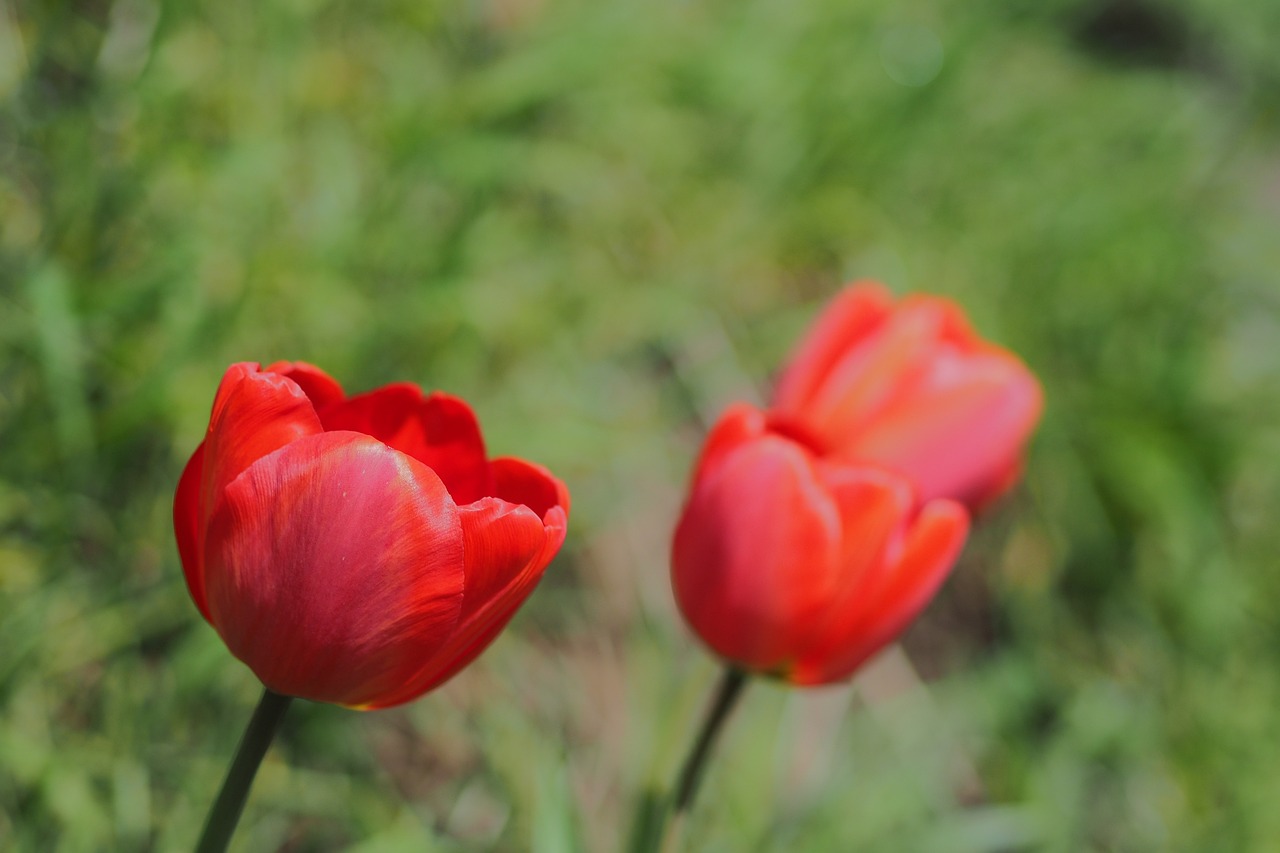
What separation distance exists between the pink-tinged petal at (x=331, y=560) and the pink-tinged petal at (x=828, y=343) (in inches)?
18.9

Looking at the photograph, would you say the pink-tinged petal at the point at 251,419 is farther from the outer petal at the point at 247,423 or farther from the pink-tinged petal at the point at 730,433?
the pink-tinged petal at the point at 730,433

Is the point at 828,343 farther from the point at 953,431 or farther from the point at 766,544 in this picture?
the point at 766,544

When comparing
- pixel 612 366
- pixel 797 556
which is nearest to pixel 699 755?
pixel 797 556

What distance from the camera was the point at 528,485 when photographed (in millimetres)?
542

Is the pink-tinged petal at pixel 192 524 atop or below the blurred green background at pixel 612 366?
atop

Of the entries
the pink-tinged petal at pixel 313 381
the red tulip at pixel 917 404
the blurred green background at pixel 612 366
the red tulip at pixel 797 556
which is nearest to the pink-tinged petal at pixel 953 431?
the red tulip at pixel 917 404

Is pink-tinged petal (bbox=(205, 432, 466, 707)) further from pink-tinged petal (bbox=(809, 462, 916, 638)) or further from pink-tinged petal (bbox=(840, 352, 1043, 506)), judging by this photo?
pink-tinged petal (bbox=(840, 352, 1043, 506))

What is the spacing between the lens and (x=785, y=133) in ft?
6.65

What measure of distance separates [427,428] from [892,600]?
0.33 meters

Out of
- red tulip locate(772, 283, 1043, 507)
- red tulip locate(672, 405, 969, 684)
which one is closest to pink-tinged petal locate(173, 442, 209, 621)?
red tulip locate(672, 405, 969, 684)

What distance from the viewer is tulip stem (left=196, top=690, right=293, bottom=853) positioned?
18.9 inches

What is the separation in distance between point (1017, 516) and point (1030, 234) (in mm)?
609

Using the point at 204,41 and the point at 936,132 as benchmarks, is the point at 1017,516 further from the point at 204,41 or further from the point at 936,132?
the point at 204,41

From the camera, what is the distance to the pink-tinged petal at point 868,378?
34.0 inches
